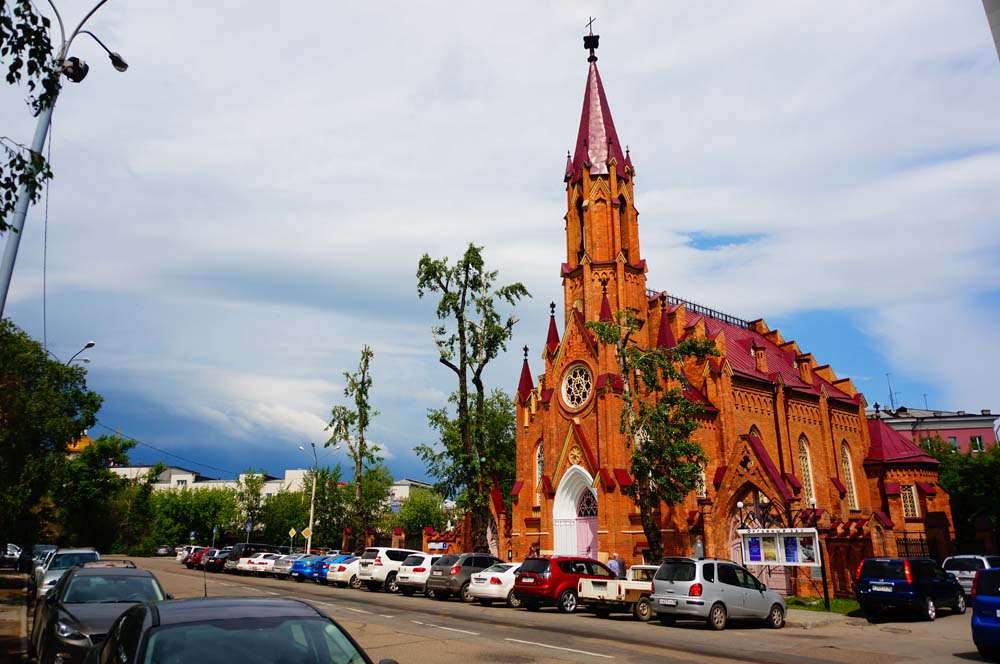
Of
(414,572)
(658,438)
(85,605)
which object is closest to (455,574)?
(414,572)

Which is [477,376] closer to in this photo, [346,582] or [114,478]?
[346,582]

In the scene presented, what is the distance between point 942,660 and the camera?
40.7 ft

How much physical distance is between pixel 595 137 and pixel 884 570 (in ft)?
97.7

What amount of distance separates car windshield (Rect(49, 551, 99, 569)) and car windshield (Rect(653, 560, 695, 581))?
1523 centimetres

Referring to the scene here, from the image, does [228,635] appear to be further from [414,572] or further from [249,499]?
[249,499]

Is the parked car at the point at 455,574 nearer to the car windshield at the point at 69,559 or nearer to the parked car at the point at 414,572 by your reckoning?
the parked car at the point at 414,572

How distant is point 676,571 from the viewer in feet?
57.2

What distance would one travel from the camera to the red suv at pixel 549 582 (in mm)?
20969

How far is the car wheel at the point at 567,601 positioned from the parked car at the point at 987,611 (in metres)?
11.3

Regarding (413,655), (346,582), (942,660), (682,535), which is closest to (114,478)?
(346,582)

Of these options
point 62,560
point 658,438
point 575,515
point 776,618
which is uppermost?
point 658,438

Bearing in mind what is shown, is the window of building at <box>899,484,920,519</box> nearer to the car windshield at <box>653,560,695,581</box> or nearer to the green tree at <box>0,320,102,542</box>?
the car windshield at <box>653,560,695,581</box>

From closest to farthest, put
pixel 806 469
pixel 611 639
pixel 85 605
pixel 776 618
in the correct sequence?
pixel 85 605 → pixel 611 639 → pixel 776 618 → pixel 806 469

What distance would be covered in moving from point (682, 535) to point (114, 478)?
135 ft
